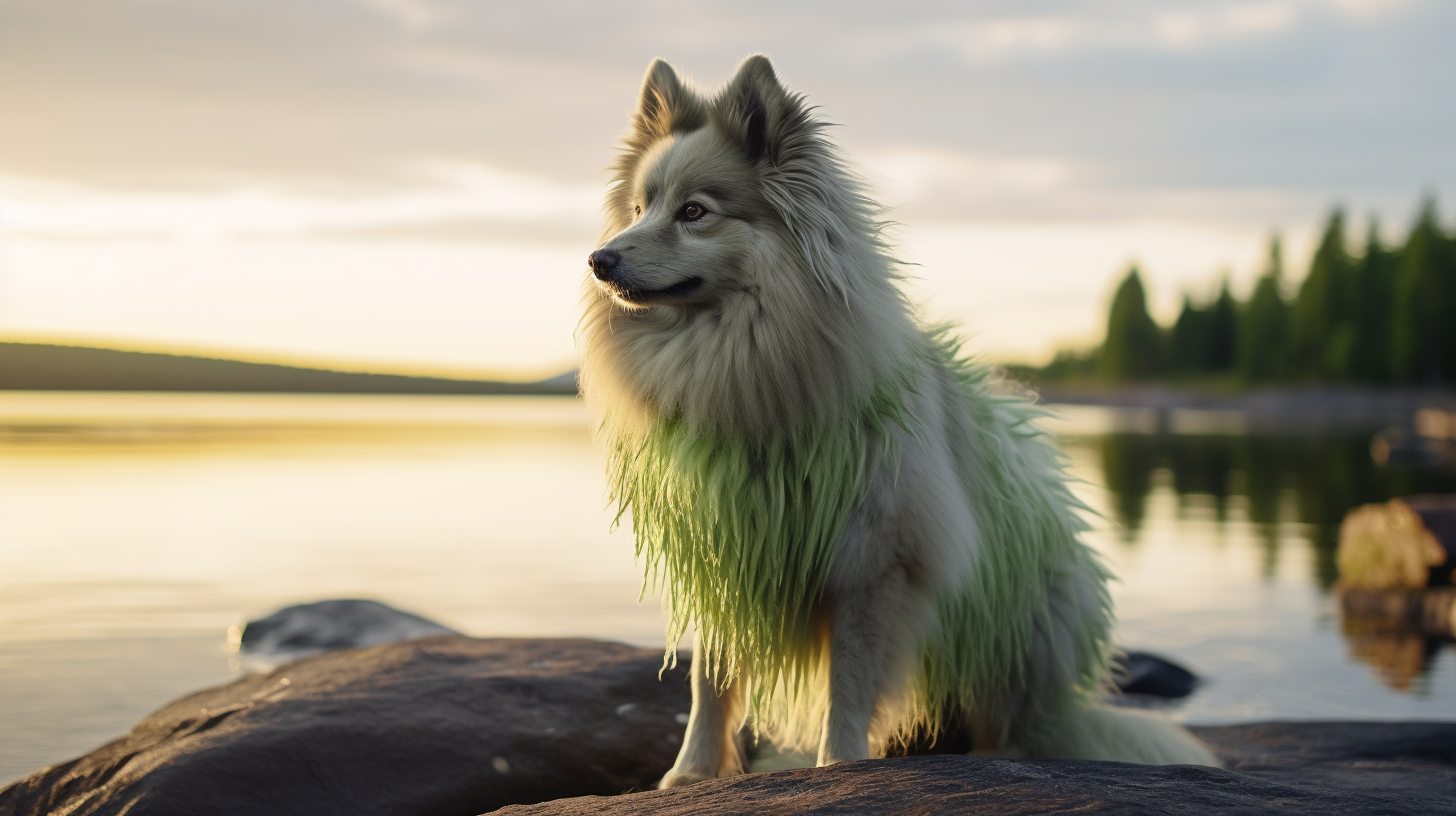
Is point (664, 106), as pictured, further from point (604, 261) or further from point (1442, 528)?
point (1442, 528)

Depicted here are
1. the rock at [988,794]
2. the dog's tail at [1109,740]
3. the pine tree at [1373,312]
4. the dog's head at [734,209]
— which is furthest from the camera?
the pine tree at [1373,312]

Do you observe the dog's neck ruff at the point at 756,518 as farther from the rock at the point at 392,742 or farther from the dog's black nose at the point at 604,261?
the rock at the point at 392,742

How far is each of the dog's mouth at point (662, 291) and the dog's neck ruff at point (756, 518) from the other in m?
0.45

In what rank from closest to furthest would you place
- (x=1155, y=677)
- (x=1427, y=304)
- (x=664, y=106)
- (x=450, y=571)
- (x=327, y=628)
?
(x=664, y=106) < (x=1155, y=677) < (x=327, y=628) < (x=450, y=571) < (x=1427, y=304)

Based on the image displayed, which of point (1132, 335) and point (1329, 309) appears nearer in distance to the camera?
point (1329, 309)

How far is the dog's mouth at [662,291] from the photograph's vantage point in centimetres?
377

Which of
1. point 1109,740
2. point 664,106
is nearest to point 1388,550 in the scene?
point 1109,740

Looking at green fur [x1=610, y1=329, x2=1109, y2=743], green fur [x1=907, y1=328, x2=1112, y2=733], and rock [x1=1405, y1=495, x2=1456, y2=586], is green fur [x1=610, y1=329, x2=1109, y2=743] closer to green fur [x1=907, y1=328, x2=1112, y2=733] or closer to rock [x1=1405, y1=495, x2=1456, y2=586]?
green fur [x1=907, y1=328, x2=1112, y2=733]

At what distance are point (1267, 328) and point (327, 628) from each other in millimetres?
82418

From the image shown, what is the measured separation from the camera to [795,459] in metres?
3.80

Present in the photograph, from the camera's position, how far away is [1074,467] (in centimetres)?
476

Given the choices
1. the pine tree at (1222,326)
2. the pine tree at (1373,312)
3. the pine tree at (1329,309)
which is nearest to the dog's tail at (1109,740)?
the pine tree at (1329,309)

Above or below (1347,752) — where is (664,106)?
above

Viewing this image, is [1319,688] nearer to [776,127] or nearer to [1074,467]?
[1074,467]
